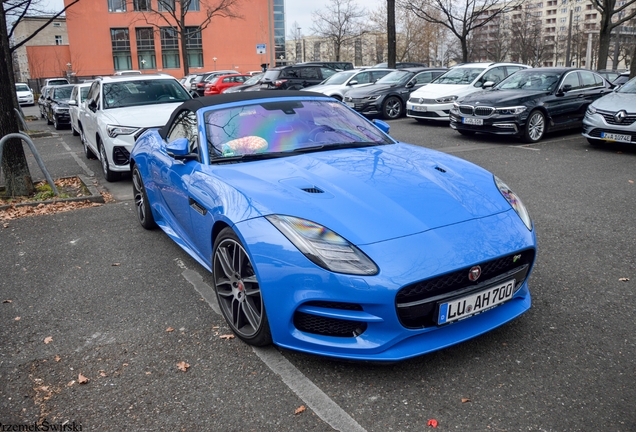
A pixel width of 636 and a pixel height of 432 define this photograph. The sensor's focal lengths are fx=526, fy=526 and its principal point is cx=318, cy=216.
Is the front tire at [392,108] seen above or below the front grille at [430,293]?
above

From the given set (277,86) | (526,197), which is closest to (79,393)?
(526,197)

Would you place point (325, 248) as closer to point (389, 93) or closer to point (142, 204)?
point (142, 204)

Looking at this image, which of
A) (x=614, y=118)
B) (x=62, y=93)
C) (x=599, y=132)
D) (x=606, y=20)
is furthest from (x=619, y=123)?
(x=62, y=93)

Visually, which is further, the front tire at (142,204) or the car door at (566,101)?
the car door at (566,101)

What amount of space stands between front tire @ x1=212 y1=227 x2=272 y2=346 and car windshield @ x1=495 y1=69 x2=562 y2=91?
9.99 metres

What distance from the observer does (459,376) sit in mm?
2857

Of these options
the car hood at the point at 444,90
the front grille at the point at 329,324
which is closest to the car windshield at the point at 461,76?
the car hood at the point at 444,90

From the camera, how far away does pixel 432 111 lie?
46.0ft

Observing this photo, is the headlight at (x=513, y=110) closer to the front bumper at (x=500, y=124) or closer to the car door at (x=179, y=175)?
the front bumper at (x=500, y=124)

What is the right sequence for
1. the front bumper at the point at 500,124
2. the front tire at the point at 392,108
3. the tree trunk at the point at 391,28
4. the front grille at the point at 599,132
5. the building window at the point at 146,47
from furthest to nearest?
the building window at the point at 146,47 < the tree trunk at the point at 391,28 < the front tire at the point at 392,108 < the front bumper at the point at 500,124 < the front grille at the point at 599,132

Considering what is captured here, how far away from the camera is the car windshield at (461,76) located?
1495 centimetres

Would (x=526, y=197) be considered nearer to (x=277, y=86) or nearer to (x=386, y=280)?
(x=386, y=280)

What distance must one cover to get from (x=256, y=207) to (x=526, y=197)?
15.4 ft

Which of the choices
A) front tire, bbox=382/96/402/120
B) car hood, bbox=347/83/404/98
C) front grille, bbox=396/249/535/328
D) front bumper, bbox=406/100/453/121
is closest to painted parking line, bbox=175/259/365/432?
front grille, bbox=396/249/535/328
